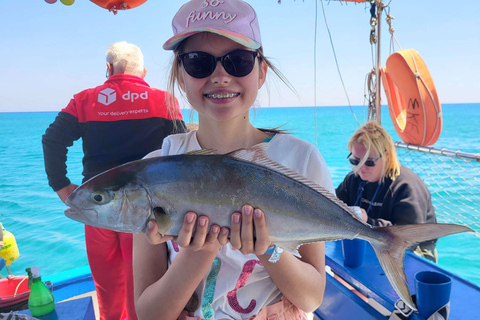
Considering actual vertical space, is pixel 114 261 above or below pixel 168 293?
below

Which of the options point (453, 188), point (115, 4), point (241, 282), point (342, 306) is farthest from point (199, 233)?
point (453, 188)

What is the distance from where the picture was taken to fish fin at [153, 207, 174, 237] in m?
1.17

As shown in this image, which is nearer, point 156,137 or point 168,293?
point 168,293

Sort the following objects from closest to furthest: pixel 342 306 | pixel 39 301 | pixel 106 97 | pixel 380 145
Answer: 1. pixel 39 301
2. pixel 342 306
3. pixel 106 97
4. pixel 380 145

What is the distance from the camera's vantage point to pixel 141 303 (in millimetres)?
1528

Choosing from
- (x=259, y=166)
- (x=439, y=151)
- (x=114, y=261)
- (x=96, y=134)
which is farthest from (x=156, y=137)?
(x=439, y=151)

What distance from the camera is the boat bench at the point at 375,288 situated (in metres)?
2.10

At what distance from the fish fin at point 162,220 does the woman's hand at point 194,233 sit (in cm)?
2

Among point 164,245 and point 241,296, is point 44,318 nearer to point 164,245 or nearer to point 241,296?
→ point 164,245

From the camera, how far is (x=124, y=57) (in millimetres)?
3604

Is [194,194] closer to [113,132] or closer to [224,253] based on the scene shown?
[224,253]

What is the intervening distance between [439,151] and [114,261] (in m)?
4.19

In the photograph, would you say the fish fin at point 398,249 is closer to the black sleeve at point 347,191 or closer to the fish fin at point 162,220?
the fish fin at point 162,220

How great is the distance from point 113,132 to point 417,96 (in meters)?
4.06
